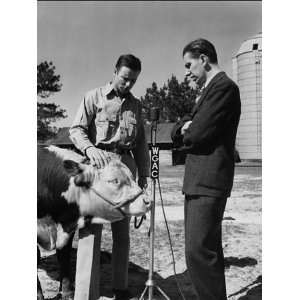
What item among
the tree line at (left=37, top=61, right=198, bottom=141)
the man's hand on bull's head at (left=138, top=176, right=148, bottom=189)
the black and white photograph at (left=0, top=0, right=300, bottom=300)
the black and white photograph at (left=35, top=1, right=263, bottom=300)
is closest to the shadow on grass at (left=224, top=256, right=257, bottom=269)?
the black and white photograph at (left=35, top=1, right=263, bottom=300)

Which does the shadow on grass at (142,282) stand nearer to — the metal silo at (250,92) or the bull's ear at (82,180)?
the bull's ear at (82,180)

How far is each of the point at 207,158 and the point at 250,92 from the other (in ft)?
1.93

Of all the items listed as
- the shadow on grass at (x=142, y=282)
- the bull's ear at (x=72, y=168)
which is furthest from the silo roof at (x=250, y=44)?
the shadow on grass at (x=142, y=282)

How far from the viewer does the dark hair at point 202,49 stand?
2.41 meters

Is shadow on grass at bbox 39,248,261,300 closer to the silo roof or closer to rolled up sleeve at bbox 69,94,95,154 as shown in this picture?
rolled up sleeve at bbox 69,94,95,154

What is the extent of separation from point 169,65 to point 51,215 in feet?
3.74

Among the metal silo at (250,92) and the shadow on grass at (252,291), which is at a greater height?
the metal silo at (250,92)

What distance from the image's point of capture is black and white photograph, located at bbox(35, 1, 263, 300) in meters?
2.39

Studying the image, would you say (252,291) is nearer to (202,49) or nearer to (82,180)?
(82,180)

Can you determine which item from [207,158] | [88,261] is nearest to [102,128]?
[207,158]

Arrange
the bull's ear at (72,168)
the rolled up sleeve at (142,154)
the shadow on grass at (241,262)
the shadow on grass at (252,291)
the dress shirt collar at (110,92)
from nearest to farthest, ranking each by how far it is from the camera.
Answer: the bull's ear at (72,168) → the dress shirt collar at (110,92) → the rolled up sleeve at (142,154) → the shadow on grass at (252,291) → the shadow on grass at (241,262)

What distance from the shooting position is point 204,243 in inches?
94.6
